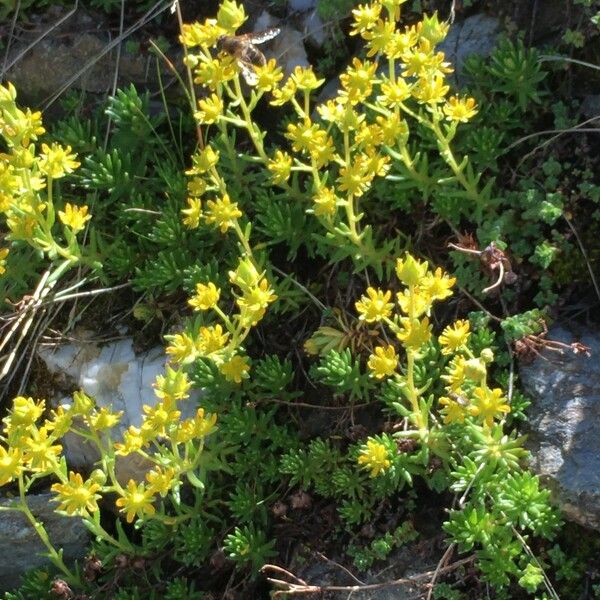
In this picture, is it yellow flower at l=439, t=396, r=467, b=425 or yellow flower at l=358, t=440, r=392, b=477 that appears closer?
yellow flower at l=439, t=396, r=467, b=425

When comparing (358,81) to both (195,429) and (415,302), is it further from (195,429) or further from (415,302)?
(195,429)

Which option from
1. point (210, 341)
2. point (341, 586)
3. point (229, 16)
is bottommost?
point (341, 586)

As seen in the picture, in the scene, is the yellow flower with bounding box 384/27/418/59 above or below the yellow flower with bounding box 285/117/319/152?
above

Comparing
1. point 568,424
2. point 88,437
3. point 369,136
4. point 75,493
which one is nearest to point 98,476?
point 75,493

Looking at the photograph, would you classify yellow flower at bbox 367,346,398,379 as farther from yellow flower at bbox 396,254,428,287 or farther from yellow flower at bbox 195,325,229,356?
yellow flower at bbox 195,325,229,356

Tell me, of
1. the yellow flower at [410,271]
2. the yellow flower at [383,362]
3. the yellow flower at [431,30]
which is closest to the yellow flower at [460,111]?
the yellow flower at [431,30]

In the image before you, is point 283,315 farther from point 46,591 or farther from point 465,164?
point 46,591

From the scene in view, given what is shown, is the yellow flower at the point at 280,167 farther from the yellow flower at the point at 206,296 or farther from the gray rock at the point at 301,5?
the gray rock at the point at 301,5

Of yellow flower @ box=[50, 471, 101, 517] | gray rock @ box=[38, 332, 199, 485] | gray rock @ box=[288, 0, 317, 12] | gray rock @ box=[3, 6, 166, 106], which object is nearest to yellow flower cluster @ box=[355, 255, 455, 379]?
yellow flower @ box=[50, 471, 101, 517]
